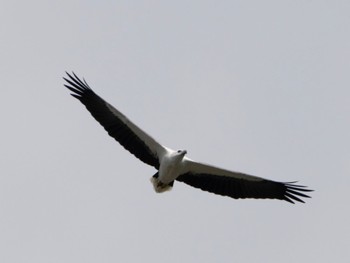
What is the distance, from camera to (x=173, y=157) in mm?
12930

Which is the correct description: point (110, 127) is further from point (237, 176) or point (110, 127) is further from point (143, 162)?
point (237, 176)

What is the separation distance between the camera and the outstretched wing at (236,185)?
44.3 ft

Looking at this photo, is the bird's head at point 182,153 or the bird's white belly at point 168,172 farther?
the bird's white belly at point 168,172

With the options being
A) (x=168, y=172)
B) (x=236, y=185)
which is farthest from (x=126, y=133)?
(x=236, y=185)

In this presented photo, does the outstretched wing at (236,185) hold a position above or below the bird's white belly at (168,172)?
above

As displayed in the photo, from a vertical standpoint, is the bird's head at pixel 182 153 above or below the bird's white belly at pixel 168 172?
above

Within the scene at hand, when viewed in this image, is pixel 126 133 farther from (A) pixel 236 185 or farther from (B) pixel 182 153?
(A) pixel 236 185

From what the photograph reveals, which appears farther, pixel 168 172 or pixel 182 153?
pixel 168 172

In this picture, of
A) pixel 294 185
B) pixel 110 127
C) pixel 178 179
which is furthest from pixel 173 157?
pixel 294 185

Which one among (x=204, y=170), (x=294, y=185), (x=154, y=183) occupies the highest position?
(x=294, y=185)

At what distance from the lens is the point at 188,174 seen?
1361cm

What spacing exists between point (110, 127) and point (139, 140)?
83 centimetres

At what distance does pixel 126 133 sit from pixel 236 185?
3041 millimetres

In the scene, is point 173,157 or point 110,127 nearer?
point 173,157
